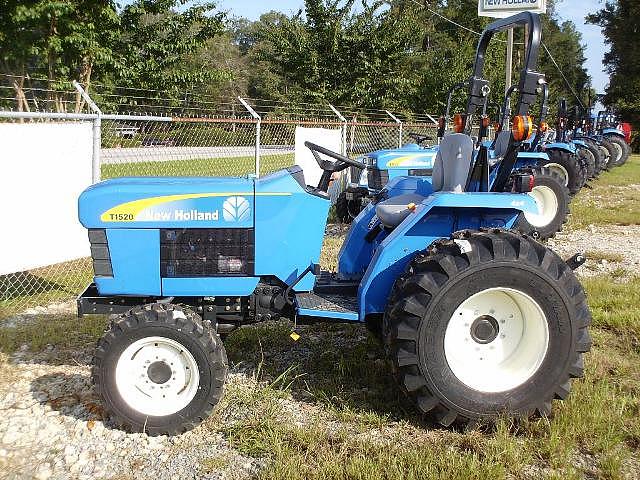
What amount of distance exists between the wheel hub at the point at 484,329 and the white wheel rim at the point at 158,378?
147 cm

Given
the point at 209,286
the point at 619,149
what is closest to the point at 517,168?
the point at 209,286

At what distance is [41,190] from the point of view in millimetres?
5395

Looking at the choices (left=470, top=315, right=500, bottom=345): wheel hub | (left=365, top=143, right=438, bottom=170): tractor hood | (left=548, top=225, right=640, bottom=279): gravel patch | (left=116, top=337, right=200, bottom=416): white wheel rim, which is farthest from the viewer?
(left=365, top=143, right=438, bottom=170): tractor hood

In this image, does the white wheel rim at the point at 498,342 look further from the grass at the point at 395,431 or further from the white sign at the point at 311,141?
the white sign at the point at 311,141

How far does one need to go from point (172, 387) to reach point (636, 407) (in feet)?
8.11

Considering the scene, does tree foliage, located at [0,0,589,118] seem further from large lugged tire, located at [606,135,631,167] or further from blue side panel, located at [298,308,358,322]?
blue side panel, located at [298,308,358,322]

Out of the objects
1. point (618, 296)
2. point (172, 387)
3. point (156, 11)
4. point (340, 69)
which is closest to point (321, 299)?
point (172, 387)

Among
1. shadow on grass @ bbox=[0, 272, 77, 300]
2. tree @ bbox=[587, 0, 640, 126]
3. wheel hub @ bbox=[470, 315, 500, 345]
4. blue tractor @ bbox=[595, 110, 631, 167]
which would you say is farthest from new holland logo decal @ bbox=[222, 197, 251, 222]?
tree @ bbox=[587, 0, 640, 126]

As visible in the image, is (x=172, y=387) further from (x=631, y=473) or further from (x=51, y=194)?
(x=51, y=194)

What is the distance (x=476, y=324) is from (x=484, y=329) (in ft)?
0.19

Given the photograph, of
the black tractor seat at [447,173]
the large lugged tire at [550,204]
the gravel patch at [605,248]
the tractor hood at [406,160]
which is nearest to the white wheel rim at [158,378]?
the black tractor seat at [447,173]

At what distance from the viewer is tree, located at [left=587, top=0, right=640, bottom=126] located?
3622 cm

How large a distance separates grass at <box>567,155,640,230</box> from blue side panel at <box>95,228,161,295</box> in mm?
7542

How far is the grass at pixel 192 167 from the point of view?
9.93 metres
